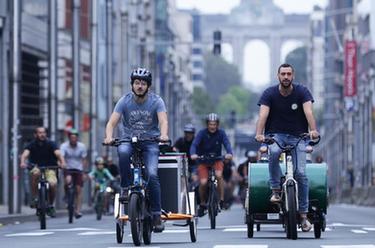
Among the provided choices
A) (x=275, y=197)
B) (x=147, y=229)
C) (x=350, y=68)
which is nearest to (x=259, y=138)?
(x=275, y=197)

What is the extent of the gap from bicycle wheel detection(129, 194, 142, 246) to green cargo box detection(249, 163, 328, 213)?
246cm

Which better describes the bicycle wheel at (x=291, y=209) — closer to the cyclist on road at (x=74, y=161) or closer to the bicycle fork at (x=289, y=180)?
the bicycle fork at (x=289, y=180)

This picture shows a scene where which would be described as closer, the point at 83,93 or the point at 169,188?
the point at 169,188

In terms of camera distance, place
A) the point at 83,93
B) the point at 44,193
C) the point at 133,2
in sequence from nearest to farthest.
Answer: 1. the point at 44,193
2. the point at 83,93
3. the point at 133,2

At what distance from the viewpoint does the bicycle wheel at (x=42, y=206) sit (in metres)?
28.9

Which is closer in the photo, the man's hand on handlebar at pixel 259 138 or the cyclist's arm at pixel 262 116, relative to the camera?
the man's hand on handlebar at pixel 259 138

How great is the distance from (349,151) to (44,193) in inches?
4057

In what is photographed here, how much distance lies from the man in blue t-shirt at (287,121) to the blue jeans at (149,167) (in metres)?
1.26

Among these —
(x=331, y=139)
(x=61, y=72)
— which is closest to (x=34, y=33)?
(x=61, y=72)

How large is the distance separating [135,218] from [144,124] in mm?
1369

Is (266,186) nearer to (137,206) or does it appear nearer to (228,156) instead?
(137,206)

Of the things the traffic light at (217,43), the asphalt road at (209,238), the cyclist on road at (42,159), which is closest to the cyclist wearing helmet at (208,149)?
the asphalt road at (209,238)

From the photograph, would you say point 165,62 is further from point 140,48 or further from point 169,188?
point 169,188

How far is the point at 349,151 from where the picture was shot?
131500mm
